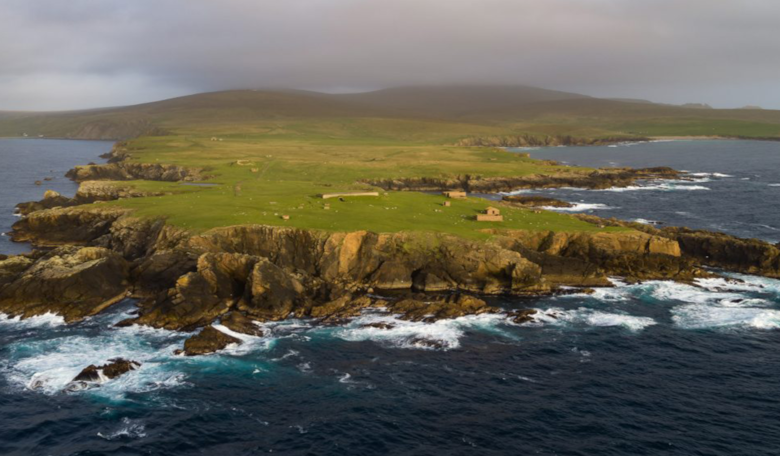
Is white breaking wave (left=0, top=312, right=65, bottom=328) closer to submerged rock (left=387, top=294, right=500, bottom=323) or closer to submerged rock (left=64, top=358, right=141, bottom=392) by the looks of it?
submerged rock (left=64, top=358, right=141, bottom=392)

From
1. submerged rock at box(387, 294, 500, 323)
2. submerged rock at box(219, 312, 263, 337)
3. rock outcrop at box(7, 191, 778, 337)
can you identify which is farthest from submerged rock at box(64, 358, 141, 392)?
submerged rock at box(387, 294, 500, 323)

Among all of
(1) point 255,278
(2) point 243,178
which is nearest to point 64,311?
(1) point 255,278

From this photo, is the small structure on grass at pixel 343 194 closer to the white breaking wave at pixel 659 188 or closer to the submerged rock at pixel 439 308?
the submerged rock at pixel 439 308

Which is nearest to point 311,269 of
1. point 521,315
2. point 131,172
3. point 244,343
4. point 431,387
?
point 244,343

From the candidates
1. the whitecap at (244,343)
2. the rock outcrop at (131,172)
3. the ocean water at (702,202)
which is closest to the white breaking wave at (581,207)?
the ocean water at (702,202)

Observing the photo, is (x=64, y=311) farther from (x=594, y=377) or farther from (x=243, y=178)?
(x=243, y=178)

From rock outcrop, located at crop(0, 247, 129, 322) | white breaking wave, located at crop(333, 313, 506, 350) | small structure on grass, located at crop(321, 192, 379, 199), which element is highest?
small structure on grass, located at crop(321, 192, 379, 199)
